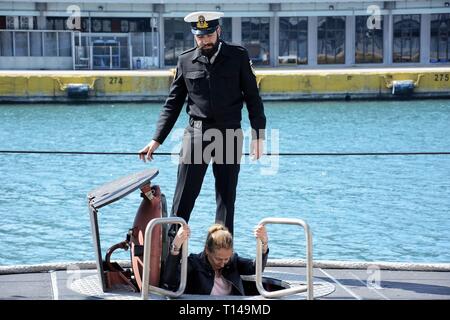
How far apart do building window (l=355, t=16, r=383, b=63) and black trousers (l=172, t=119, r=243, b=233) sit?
181ft

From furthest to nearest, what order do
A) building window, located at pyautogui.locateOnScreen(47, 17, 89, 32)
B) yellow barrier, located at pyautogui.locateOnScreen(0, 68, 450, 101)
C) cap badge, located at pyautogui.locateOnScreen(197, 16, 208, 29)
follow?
1. building window, located at pyautogui.locateOnScreen(47, 17, 89, 32)
2. yellow barrier, located at pyautogui.locateOnScreen(0, 68, 450, 101)
3. cap badge, located at pyautogui.locateOnScreen(197, 16, 208, 29)

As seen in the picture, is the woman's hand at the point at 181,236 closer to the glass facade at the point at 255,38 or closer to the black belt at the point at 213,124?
the black belt at the point at 213,124

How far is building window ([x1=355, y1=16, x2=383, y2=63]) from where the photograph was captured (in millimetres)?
61188

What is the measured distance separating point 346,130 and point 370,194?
1322 cm

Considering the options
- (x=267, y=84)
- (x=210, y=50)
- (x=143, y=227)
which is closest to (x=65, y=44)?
(x=267, y=84)

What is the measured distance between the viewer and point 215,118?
701 cm

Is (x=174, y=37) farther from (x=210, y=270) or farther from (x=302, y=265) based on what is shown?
(x=210, y=270)

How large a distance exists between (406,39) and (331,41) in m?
4.60

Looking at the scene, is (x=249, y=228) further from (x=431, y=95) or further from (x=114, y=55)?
(x=114, y=55)

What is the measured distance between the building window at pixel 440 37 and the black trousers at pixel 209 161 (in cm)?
5685

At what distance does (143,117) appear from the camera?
39625mm

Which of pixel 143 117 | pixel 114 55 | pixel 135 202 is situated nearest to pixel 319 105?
pixel 143 117

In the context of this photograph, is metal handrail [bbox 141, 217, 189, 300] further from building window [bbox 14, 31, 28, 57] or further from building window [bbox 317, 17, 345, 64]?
building window [bbox 317, 17, 345, 64]

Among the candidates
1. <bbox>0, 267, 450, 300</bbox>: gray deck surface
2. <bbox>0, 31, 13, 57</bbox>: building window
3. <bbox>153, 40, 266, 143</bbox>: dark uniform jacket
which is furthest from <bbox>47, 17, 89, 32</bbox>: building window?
<bbox>153, 40, 266, 143</bbox>: dark uniform jacket
